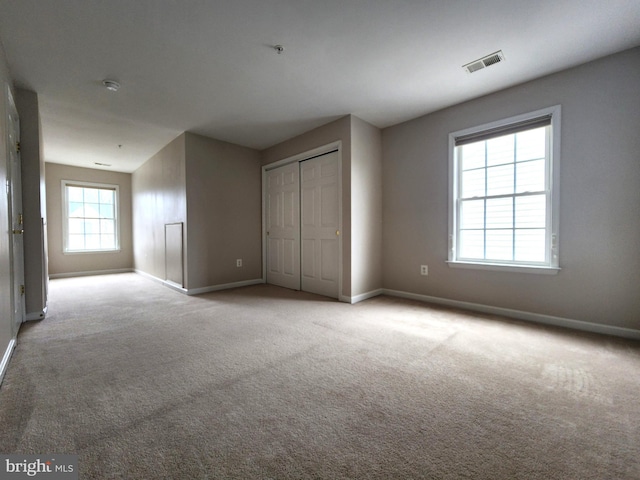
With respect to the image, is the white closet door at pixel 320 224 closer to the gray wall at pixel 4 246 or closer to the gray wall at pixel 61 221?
the gray wall at pixel 4 246

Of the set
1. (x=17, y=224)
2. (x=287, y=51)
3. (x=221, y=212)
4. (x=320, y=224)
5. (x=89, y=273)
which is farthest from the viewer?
(x=89, y=273)

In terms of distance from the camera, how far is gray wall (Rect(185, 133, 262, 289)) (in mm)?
4320

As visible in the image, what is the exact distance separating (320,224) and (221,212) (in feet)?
5.80

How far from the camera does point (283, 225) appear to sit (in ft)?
15.8

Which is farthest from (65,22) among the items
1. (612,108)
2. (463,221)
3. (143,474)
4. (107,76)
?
(612,108)

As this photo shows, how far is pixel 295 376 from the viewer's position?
184 cm

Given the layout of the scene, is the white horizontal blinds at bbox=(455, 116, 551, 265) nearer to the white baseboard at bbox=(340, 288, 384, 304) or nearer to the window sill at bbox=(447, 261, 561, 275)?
the window sill at bbox=(447, 261, 561, 275)

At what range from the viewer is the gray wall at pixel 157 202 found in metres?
4.47

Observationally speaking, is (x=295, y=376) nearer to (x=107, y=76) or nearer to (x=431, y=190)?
(x=431, y=190)

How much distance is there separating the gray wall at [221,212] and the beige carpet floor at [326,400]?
66.0 inches

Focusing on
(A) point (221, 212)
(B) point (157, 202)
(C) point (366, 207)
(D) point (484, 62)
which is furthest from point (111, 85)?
(D) point (484, 62)

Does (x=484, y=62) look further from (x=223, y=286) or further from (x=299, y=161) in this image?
(x=223, y=286)

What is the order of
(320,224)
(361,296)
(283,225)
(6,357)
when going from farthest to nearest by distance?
(283,225) < (320,224) < (361,296) < (6,357)

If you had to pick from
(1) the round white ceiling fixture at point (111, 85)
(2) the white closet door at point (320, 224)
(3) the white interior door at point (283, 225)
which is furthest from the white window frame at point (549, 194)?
(1) the round white ceiling fixture at point (111, 85)
